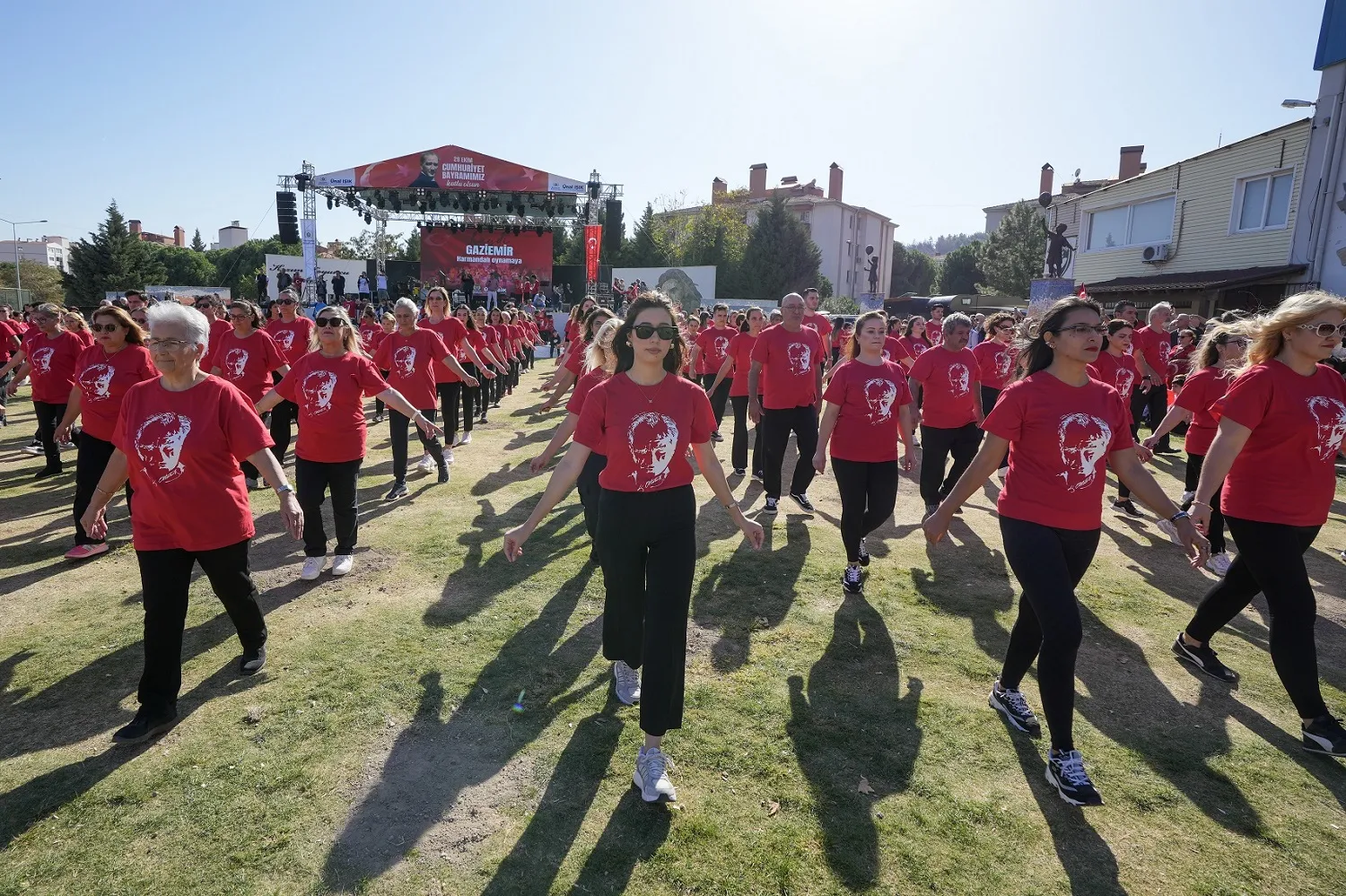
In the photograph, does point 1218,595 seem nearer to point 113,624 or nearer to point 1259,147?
point 113,624

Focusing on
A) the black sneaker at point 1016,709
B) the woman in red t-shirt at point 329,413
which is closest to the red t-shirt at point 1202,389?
the black sneaker at point 1016,709

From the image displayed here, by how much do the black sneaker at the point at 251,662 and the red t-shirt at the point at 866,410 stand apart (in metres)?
4.00

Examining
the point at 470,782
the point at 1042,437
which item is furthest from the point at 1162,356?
the point at 470,782

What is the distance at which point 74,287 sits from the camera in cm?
4731

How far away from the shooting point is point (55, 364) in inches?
312

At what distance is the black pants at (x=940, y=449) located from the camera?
7.05 meters

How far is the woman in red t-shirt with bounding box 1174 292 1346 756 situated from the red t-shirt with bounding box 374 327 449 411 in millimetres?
6978

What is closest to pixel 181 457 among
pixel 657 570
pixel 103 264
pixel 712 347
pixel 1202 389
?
pixel 657 570

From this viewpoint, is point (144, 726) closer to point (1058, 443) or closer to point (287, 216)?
point (1058, 443)

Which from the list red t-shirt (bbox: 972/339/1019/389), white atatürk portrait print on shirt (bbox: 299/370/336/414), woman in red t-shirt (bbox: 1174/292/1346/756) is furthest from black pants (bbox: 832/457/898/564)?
white atatürk portrait print on shirt (bbox: 299/370/336/414)

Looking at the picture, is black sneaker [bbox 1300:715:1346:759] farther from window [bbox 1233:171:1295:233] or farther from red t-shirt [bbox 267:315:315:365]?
window [bbox 1233:171:1295:233]

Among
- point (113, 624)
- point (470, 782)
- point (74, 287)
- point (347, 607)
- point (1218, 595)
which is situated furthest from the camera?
point (74, 287)

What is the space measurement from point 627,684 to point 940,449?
4464 millimetres

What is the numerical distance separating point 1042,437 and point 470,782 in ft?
10.1
